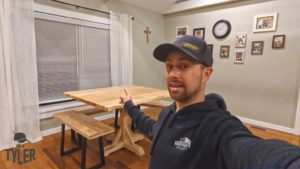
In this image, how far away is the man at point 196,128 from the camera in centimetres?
52

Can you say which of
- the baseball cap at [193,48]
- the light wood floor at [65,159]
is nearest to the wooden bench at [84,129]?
the light wood floor at [65,159]

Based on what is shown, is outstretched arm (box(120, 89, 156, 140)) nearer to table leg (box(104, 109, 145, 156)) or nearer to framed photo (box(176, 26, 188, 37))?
table leg (box(104, 109, 145, 156))

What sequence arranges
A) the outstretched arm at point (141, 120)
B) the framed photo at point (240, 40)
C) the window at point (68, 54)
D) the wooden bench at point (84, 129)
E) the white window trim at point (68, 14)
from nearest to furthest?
the outstretched arm at point (141, 120) < the wooden bench at point (84, 129) < the white window trim at point (68, 14) < the window at point (68, 54) < the framed photo at point (240, 40)

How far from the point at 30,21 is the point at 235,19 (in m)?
3.26

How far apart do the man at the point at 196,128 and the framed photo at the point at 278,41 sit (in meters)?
2.69

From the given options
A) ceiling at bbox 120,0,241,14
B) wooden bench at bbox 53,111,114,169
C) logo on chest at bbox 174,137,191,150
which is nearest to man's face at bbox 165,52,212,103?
logo on chest at bbox 174,137,191,150

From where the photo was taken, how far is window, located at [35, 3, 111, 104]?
250 cm

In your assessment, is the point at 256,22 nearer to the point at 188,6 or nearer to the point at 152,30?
the point at 188,6

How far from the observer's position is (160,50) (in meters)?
0.78

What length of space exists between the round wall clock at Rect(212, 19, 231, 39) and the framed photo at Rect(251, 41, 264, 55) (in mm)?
517

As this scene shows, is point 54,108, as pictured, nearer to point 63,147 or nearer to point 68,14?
point 63,147

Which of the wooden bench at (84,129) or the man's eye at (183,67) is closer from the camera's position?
the man's eye at (183,67)

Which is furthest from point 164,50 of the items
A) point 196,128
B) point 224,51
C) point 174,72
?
point 224,51

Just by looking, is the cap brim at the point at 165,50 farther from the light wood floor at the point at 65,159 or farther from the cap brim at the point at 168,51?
the light wood floor at the point at 65,159
